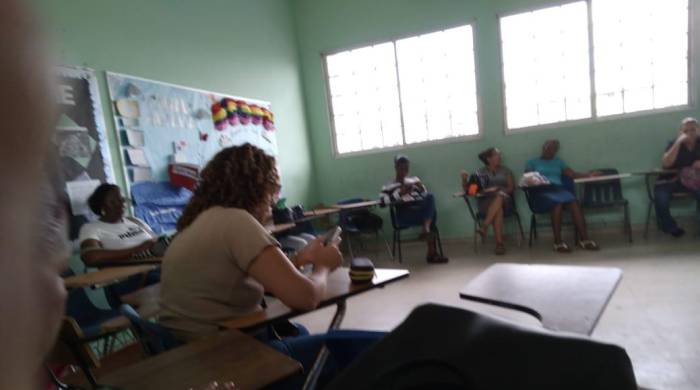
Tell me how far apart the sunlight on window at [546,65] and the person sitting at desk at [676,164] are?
101 centimetres

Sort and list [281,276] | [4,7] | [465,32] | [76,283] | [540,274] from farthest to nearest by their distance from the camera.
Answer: [465,32], [76,283], [540,274], [281,276], [4,7]

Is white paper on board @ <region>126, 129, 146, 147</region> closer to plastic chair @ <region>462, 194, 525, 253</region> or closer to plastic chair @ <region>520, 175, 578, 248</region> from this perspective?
plastic chair @ <region>462, 194, 525, 253</region>

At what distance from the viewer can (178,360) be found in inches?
36.3

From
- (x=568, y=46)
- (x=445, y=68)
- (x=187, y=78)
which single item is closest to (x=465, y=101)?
(x=445, y=68)

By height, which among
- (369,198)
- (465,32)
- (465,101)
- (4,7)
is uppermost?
(465,32)

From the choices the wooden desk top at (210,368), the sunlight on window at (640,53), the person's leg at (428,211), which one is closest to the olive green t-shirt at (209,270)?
the wooden desk top at (210,368)

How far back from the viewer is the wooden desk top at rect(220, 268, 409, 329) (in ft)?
3.88

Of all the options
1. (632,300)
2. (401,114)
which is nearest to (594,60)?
(401,114)

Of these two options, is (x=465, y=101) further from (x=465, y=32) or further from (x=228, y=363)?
(x=228, y=363)

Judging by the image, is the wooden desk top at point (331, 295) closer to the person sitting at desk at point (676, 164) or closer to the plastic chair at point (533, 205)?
the plastic chair at point (533, 205)

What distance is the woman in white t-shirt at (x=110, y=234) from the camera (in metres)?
2.41

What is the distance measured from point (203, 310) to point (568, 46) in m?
5.24

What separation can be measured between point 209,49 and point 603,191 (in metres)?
4.65

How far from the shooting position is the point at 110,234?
2.62m
